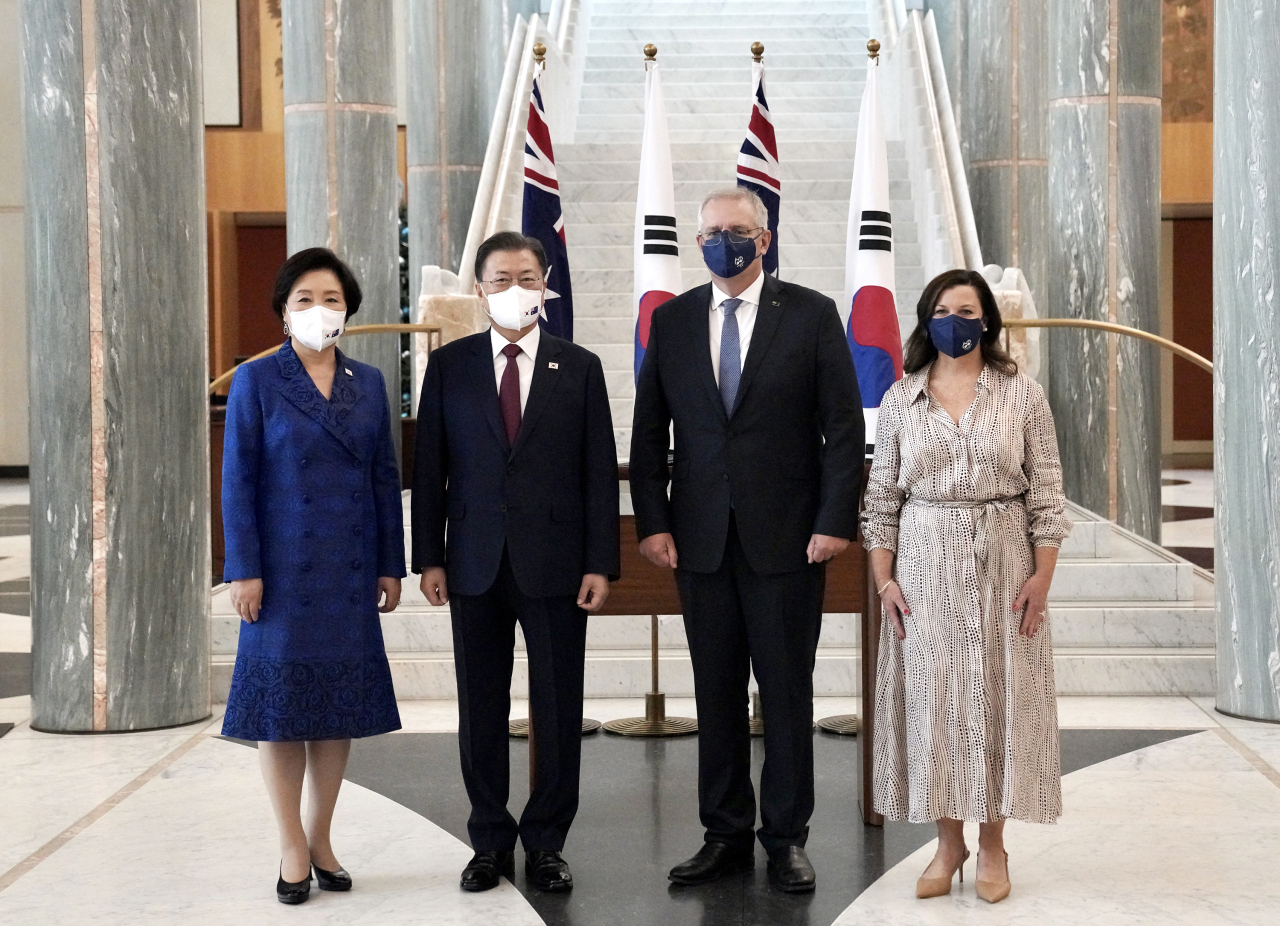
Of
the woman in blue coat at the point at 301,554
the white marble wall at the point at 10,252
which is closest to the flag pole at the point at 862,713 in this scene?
the woman in blue coat at the point at 301,554

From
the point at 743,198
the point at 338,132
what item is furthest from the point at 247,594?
the point at 338,132

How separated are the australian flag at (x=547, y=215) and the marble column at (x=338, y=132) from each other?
2603 mm

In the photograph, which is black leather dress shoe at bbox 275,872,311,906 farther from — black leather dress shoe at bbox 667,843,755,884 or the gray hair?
the gray hair

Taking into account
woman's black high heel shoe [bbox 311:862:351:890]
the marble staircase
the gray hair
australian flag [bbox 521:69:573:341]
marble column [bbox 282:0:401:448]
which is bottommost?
woman's black high heel shoe [bbox 311:862:351:890]

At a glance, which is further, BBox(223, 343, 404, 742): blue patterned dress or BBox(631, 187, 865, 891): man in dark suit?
BBox(631, 187, 865, 891): man in dark suit

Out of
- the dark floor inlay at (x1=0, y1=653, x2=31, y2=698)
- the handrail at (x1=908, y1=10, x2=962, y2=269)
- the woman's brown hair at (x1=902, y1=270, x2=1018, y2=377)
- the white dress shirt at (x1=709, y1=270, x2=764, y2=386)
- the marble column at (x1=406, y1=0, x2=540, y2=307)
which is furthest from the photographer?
the marble column at (x1=406, y1=0, x2=540, y2=307)

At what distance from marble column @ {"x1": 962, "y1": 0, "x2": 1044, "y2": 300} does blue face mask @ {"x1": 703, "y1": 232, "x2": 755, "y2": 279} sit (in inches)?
340

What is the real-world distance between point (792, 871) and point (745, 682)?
542 millimetres

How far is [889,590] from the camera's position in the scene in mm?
4164

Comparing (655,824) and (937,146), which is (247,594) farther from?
(937,146)

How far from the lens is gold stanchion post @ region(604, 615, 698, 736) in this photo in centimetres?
615

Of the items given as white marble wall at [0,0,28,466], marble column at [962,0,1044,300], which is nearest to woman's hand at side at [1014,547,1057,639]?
marble column at [962,0,1044,300]

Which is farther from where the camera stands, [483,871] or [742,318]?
[742,318]

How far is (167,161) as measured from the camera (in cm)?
621
